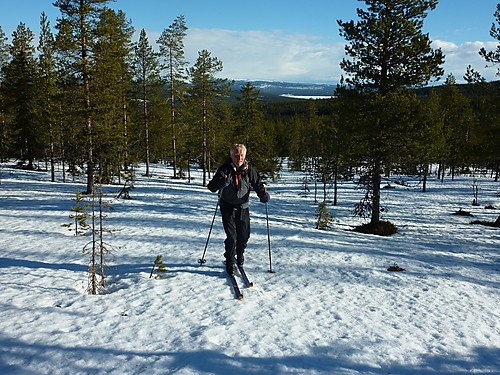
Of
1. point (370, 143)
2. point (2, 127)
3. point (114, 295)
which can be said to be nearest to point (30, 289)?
point (114, 295)

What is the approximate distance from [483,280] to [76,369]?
28.3 feet

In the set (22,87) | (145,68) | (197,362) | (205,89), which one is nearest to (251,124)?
(205,89)

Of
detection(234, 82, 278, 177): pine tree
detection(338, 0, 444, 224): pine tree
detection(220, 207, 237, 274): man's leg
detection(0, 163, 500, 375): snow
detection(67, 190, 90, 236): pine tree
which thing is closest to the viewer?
detection(0, 163, 500, 375): snow

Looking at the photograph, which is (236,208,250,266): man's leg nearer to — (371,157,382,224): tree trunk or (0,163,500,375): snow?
(0,163,500,375): snow

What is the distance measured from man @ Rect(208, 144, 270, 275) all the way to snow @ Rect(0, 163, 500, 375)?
3.47ft

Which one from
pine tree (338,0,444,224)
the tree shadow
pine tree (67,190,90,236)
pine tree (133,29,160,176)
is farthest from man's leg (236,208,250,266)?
pine tree (133,29,160,176)

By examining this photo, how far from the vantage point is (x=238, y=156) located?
6.18 m

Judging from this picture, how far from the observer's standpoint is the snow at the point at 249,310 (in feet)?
13.1

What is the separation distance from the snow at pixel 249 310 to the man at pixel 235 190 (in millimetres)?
1057

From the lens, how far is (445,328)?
5012 millimetres

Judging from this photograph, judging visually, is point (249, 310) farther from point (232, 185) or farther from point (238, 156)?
point (238, 156)

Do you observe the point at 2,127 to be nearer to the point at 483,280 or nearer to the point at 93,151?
the point at 93,151

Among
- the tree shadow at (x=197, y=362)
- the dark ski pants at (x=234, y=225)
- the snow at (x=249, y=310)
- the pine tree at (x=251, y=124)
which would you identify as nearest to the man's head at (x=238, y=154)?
the dark ski pants at (x=234, y=225)

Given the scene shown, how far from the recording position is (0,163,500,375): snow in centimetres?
400
